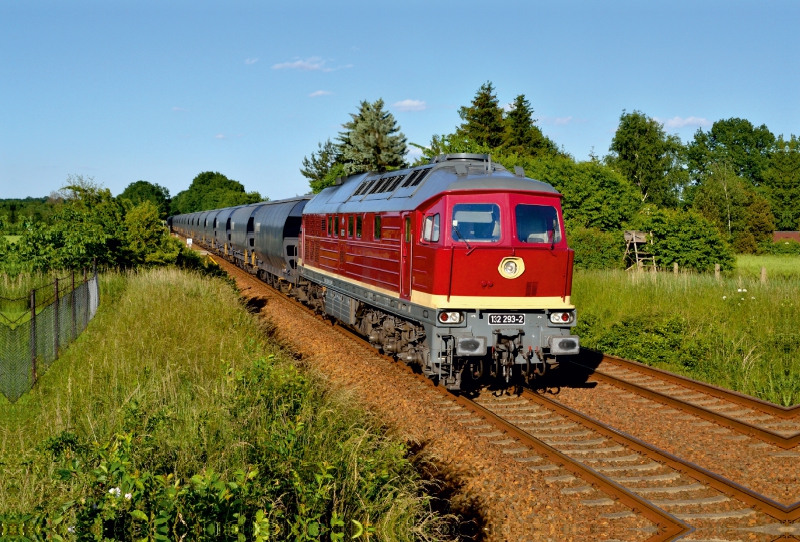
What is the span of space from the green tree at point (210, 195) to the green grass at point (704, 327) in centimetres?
8367

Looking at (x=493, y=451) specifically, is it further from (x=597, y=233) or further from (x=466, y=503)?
(x=597, y=233)

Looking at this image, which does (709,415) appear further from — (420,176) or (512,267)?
(420,176)

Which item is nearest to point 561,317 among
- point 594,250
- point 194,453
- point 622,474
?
point 622,474

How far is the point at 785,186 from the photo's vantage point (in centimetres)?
8169

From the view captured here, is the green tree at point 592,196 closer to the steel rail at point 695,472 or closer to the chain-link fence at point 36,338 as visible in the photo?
the chain-link fence at point 36,338

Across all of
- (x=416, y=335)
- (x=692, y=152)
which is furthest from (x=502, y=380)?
(x=692, y=152)

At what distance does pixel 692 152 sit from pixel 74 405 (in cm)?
9959

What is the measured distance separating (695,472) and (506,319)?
12.4 feet

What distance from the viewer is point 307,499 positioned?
5637 mm

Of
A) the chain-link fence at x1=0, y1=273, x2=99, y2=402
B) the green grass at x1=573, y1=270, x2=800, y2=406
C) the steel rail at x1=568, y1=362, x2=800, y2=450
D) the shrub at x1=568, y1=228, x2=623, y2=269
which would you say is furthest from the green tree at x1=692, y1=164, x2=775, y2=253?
the chain-link fence at x1=0, y1=273, x2=99, y2=402

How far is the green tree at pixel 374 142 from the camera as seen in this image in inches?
2413

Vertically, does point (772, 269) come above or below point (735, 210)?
below

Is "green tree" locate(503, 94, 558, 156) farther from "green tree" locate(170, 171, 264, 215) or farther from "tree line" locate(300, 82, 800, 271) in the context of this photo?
"green tree" locate(170, 171, 264, 215)

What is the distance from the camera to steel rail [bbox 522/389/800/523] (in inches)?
270
